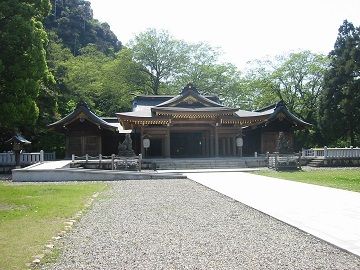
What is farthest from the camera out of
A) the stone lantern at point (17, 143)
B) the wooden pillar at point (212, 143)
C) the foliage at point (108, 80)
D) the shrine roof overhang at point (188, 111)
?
the foliage at point (108, 80)

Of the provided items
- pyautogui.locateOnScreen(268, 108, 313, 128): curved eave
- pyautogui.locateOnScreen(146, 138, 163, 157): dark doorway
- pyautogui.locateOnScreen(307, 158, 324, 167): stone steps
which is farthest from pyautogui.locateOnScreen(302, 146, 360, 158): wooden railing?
pyautogui.locateOnScreen(146, 138, 163, 157): dark doorway

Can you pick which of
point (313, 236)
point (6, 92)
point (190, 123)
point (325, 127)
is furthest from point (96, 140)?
point (313, 236)

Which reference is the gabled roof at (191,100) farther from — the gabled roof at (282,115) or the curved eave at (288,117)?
the curved eave at (288,117)

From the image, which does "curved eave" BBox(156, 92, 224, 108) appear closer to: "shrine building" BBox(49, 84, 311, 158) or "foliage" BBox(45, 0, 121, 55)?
"shrine building" BBox(49, 84, 311, 158)

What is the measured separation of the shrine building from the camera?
29312mm

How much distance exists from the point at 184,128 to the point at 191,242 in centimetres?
2448

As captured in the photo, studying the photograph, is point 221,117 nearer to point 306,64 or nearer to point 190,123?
point 190,123

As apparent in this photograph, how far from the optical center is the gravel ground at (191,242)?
5.27 m

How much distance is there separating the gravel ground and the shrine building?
1916 centimetres

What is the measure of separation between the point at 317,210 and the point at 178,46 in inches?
1619

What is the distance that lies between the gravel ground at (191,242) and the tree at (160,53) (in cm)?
3876

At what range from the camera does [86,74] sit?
4112cm

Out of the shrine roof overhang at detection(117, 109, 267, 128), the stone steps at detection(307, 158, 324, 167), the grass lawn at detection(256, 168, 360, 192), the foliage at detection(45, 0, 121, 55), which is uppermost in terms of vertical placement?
the foliage at detection(45, 0, 121, 55)

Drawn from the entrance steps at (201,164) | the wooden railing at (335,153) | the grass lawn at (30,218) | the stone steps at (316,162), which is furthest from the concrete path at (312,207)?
the wooden railing at (335,153)
